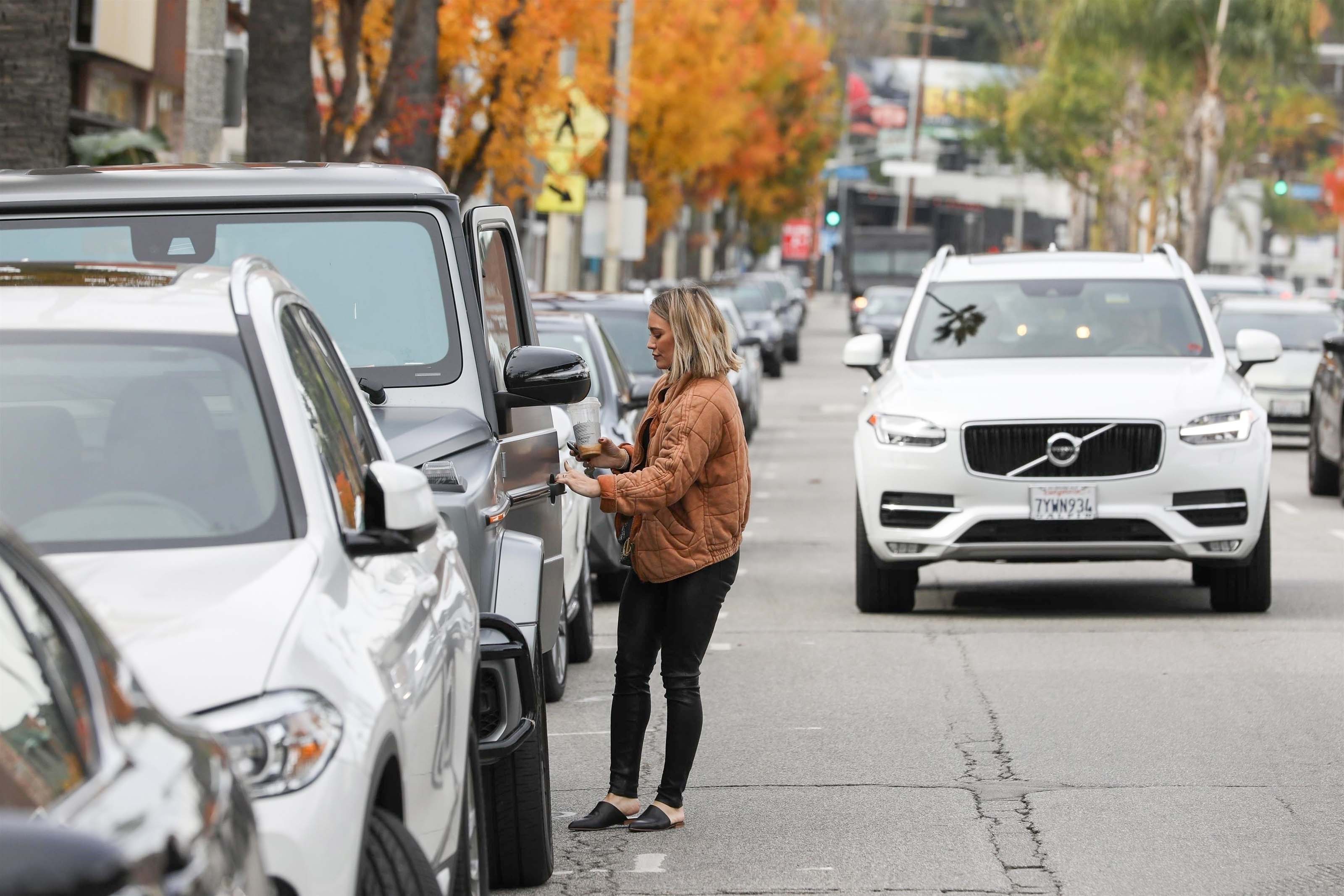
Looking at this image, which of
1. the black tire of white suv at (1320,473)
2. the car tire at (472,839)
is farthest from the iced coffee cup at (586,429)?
the black tire of white suv at (1320,473)

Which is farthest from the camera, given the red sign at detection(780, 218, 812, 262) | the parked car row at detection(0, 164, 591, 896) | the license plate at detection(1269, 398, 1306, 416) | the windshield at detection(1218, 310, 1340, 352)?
the red sign at detection(780, 218, 812, 262)

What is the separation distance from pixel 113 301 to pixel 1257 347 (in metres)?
8.92

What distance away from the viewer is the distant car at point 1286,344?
89.4ft

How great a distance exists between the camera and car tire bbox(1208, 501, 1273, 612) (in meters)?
12.5

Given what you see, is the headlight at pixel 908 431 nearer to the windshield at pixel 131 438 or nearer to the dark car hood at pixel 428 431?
the dark car hood at pixel 428 431

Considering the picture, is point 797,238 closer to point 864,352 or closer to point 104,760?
point 864,352

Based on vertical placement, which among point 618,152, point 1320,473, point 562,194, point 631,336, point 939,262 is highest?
point 618,152

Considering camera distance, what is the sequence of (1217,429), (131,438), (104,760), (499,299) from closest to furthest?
1. (104,760)
2. (131,438)
3. (499,299)
4. (1217,429)

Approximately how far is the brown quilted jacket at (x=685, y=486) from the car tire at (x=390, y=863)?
3100 mm

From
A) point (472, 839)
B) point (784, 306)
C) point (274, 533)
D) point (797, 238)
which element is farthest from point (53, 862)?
point (797, 238)

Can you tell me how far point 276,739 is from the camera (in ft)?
12.5

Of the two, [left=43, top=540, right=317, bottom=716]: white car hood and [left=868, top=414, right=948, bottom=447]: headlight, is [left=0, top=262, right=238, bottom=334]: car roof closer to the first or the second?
[left=43, top=540, right=317, bottom=716]: white car hood

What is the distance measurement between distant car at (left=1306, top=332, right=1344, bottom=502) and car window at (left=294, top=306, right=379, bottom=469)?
1513cm

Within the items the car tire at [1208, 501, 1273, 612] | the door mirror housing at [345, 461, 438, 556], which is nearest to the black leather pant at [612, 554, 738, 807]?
the door mirror housing at [345, 461, 438, 556]
